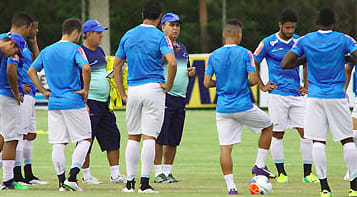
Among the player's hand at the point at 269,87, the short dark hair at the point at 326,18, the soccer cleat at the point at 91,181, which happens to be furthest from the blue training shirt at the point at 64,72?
the short dark hair at the point at 326,18

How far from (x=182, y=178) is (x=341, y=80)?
11.2 ft

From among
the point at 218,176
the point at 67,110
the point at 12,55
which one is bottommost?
the point at 218,176

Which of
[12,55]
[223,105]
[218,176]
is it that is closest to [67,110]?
[12,55]

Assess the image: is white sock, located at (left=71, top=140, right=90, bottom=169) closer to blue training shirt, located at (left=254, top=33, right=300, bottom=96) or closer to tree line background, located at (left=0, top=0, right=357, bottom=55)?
blue training shirt, located at (left=254, top=33, right=300, bottom=96)

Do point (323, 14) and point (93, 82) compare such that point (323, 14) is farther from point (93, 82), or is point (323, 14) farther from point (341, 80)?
point (93, 82)

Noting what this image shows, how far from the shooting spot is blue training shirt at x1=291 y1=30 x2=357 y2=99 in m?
8.88

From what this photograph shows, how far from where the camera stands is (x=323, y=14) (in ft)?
29.4

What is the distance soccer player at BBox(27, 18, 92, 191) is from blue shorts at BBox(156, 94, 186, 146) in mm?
1812

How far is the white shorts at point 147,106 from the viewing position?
9195 millimetres

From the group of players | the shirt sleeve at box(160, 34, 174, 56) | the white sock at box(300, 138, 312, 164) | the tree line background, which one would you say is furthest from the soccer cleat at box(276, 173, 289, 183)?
the tree line background

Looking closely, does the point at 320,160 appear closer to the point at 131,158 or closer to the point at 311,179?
the point at 311,179

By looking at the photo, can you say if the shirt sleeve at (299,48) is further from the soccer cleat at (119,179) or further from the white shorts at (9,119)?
the white shorts at (9,119)

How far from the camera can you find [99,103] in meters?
11.0

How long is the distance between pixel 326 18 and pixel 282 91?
244 cm
